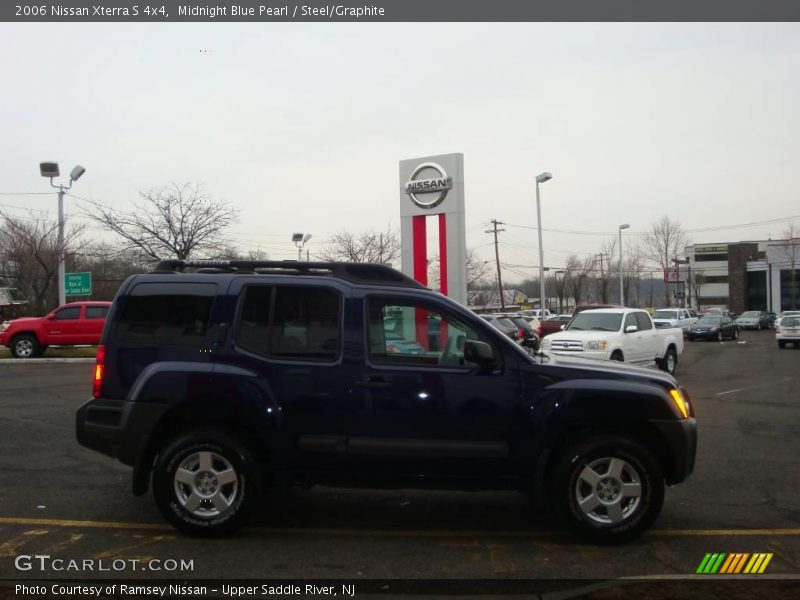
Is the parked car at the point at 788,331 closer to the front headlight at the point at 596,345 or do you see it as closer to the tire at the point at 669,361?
the tire at the point at 669,361

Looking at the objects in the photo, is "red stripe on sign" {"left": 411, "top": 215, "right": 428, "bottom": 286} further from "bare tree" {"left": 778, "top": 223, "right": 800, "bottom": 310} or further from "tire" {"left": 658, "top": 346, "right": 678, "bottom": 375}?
"bare tree" {"left": 778, "top": 223, "right": 800, "bottom": 310}

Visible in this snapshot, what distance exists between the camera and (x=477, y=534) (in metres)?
5.24

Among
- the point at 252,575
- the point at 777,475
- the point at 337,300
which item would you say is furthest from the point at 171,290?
the point at 777,475

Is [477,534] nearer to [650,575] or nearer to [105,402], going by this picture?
[650,575]

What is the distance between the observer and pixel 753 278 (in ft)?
250

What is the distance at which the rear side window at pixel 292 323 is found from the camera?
5.25 m

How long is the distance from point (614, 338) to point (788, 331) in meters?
16.8

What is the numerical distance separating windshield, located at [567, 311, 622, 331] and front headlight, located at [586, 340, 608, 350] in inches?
31.1

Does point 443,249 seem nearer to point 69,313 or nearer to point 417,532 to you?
point 69,313

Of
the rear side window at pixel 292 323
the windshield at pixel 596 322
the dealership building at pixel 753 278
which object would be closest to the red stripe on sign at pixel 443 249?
the windshield at pixel 596 322

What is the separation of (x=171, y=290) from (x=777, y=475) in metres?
6.28

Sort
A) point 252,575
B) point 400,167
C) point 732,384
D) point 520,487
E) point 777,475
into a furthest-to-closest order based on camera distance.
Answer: point 400,167, point 732,384, point 777,475, point 520,487, point 252,575

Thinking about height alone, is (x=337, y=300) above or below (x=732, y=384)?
above

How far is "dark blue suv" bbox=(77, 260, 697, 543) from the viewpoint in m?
5.02
